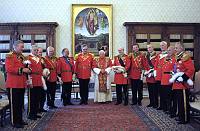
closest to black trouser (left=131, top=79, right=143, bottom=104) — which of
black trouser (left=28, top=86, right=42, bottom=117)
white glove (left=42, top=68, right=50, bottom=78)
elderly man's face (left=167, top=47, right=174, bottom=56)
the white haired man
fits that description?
elderly man's face (left=167, top=47, right=174, bottom=56)

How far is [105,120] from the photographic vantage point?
21.5 ft

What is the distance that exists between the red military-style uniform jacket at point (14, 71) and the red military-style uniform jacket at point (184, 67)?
2879mm

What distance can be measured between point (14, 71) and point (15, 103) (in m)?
0.59

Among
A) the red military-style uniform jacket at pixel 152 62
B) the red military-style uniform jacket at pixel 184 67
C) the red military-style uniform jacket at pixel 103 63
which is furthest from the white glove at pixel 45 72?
the red military-style uniform jacket at pixel 184 67

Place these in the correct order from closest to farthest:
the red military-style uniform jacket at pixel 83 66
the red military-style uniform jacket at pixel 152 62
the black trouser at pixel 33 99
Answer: the black trouser at pixel 33 99, the red military-style uniform jacket at pixel 152 62, the red military-style uniform jacket at pixel 83 66

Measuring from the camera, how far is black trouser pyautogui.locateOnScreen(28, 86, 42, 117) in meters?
6.58

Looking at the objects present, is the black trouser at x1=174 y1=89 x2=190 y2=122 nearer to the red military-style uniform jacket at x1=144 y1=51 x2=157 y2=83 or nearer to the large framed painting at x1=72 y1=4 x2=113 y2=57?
the red military-style uniform jacket at x1=144 y1=51 x2=157 y2=83

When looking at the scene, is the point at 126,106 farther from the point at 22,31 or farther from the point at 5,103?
the point at 22,31

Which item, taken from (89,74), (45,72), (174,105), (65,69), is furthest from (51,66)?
(174,105)

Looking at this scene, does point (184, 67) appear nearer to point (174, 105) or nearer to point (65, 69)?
point (174, 105)

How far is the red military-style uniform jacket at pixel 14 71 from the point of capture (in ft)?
18.7

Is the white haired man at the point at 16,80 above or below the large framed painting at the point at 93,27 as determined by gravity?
below

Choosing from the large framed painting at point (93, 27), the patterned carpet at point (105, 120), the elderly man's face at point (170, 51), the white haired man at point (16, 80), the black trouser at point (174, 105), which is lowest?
the patterned carpet at point (105, 120)

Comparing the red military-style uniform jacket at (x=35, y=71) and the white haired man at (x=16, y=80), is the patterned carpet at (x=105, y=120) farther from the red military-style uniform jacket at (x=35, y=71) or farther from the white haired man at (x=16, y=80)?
the red military-style uniform jacket at (x=35, y=71)
